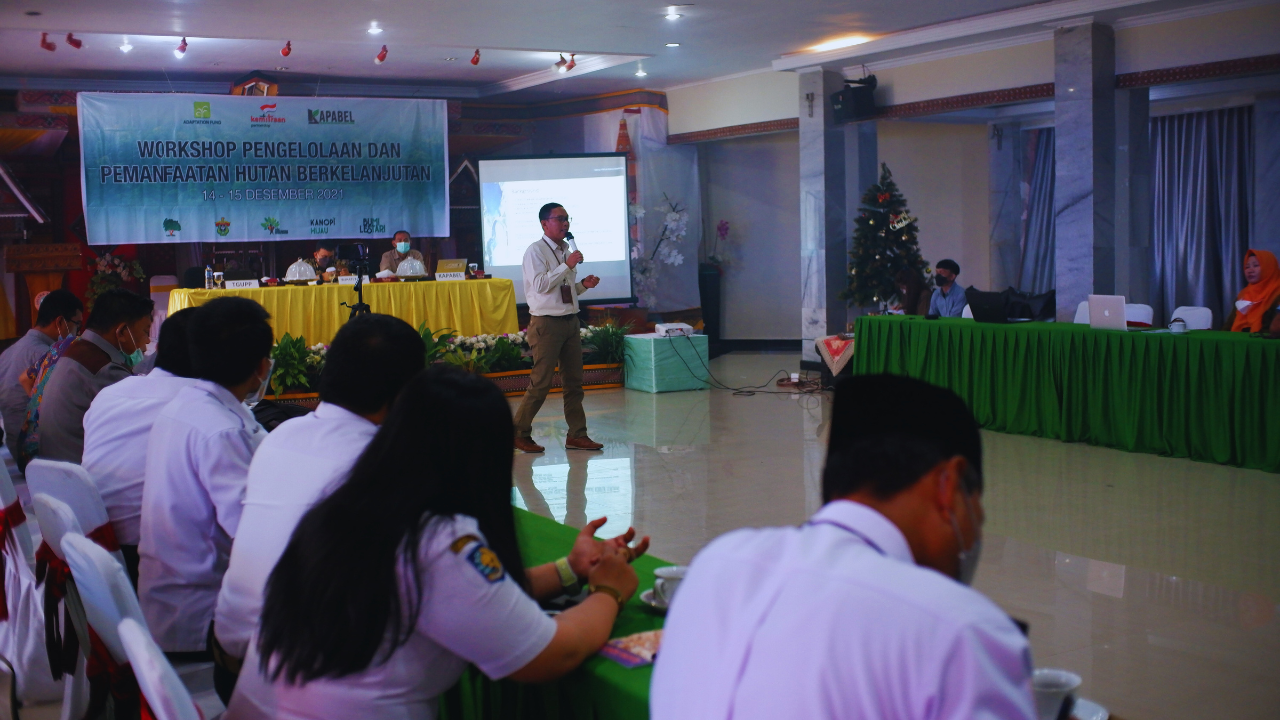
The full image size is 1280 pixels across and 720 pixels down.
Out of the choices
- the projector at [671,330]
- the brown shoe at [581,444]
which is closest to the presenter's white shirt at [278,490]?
the brown shoe at [581,444]

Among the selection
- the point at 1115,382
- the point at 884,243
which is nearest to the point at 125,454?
the point at 1115,382

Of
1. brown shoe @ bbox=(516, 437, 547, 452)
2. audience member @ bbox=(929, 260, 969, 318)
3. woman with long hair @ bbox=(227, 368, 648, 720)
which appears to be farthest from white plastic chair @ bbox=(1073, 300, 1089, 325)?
woman with long hair @ bbox=(227, 368, 648, 720)

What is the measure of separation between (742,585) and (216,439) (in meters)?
1.53

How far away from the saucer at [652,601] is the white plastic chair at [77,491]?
135 centimetres

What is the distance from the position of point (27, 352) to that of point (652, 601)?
405cm

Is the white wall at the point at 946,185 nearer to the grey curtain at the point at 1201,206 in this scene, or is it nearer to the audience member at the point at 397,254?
the grey curtain at the point at 1201,206

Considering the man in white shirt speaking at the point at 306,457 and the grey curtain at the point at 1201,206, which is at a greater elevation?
the grey curtain at the point at 1201,206

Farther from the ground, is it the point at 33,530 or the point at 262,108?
the point at 262,108

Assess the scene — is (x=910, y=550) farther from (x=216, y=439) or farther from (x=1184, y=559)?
(x=1184, y=559)

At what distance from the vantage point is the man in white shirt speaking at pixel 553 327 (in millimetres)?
6258

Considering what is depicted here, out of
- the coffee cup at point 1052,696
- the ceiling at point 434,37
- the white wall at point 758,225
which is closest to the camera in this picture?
the coffee cup at point 1052,696

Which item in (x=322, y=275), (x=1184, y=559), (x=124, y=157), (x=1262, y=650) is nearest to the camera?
(x=1262, y=650)

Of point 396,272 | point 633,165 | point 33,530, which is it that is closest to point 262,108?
point 396,272

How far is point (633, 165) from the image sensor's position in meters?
11.3
